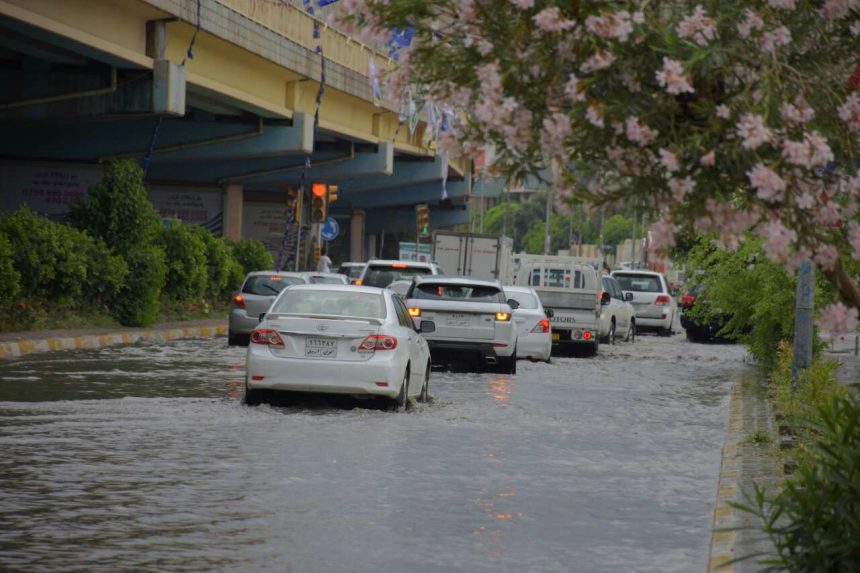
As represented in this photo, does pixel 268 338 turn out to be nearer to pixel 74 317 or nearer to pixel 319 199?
pixel 74 317

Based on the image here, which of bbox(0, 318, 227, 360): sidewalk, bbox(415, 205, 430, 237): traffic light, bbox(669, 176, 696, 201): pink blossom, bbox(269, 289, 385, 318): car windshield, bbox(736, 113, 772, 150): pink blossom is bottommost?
bbox(0, 318, 227, 360): sidewalk

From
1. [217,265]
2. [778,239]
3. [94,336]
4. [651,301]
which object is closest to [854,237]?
[778,239]

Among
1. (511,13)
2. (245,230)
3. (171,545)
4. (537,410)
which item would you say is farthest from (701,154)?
(245,230)

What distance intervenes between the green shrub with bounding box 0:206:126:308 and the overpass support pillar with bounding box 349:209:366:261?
163ft

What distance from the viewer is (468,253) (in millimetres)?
46312

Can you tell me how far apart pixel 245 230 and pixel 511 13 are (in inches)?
2368

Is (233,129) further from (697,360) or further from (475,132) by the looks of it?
(475,132)

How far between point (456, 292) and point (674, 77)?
19.2m

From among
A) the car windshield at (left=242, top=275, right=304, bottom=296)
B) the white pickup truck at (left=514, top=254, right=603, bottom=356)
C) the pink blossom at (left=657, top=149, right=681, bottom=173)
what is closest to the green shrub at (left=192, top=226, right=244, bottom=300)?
the car windshield at (left=242, top=275, right=304, bottom=296)

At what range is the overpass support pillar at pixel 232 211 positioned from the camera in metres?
57.0

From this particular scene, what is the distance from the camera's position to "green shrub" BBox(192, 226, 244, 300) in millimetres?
41344

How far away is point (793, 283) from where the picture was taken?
74.9 ft

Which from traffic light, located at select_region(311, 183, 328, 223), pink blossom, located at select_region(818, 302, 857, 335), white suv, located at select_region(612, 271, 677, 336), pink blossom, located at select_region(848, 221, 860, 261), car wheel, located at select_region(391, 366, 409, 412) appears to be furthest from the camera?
white suv, located at select_region(612, 271, 677, 336)

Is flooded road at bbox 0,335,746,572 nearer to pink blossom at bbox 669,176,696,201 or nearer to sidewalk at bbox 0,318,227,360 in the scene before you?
pink blossom at bbox 669,176,696,201
